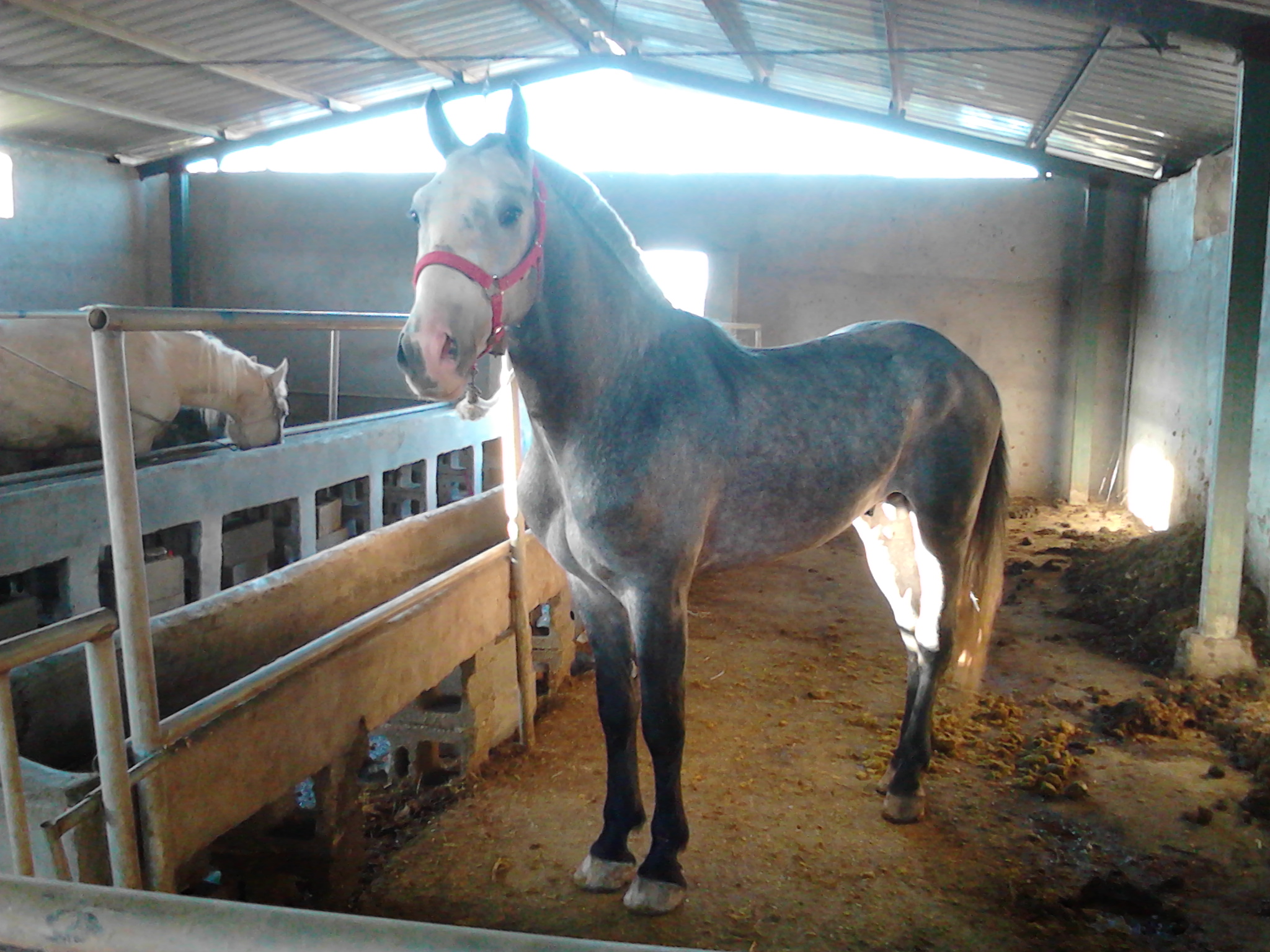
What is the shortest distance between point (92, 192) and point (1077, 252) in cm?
1026

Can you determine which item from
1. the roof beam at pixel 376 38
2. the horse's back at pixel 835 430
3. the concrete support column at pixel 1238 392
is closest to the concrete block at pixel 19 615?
the horse's back at pixel 835 430

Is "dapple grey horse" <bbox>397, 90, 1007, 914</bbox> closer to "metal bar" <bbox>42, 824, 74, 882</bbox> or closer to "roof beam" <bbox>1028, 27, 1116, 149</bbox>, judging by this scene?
"metal bar" <bbox>42, 824, 74, 882</bbox>

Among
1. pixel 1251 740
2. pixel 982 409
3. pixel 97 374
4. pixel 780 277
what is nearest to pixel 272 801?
pixel 97 374

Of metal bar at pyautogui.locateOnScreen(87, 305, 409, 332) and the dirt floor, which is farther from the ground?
metal bar at pyautogui.locateOnScreen(87, 305, 409, 332)

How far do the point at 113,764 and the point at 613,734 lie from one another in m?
1.27

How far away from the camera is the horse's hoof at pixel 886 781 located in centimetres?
277

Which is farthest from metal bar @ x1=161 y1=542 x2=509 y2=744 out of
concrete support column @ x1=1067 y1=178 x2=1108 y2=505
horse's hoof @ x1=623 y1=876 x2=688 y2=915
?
concrete support column @ x1=1067 y1=178 x2=1108 y2=505

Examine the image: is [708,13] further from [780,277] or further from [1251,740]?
[1251,740]

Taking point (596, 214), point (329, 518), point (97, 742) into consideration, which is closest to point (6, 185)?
point (329, 518)

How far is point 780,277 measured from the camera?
895cm

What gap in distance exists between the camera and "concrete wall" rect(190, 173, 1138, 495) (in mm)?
8336

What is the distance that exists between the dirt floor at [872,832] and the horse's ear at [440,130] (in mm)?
1817

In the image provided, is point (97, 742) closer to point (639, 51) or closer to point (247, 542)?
point (247, 542)

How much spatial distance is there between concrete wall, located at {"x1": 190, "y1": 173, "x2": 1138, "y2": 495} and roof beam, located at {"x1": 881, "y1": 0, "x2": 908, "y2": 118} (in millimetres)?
1026
